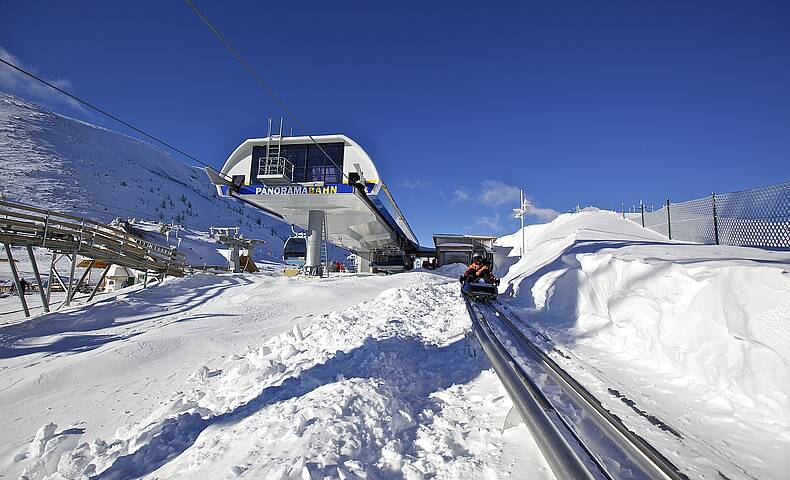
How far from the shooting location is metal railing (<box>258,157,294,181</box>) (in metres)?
18.9

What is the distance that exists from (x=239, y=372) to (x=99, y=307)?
665cm

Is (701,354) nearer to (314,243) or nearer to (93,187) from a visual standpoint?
(314,243)

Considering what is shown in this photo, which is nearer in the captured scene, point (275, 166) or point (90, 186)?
point (275, 166)

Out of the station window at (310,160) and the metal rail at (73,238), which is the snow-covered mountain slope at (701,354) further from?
the station window at (310,160)

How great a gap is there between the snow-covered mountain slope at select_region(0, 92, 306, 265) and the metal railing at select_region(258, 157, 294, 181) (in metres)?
31.2

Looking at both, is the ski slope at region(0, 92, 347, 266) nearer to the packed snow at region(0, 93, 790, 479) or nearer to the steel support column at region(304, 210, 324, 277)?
the steel support column at region(304, 210, 324, 277)

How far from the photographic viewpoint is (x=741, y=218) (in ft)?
27.3

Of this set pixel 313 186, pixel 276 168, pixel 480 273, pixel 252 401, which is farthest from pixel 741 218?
pixel 276 168

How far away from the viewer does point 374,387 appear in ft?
11.6

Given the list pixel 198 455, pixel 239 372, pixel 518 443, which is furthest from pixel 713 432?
pixel 239 372

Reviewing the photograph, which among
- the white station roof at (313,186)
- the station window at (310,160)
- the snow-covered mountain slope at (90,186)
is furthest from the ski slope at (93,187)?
the station window at (310,160)

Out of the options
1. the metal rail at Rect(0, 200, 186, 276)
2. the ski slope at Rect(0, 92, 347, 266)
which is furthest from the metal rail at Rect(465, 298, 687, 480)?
the ski slope at Rect(0, 92, 347, 266)

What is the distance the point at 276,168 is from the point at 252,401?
17.6 metres

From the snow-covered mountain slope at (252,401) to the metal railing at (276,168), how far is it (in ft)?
41.3
